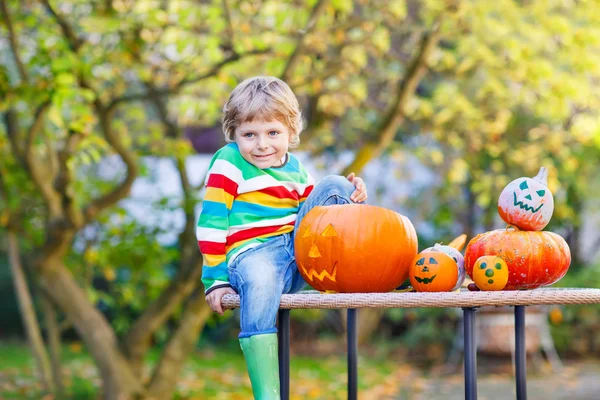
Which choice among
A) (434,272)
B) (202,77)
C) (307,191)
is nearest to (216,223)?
(307,191)

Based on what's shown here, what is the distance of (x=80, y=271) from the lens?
6.15m

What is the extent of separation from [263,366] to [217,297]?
0.89ft

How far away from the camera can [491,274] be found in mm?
2221

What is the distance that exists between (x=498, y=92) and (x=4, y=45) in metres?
3.68

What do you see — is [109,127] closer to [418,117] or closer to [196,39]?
[196,39]

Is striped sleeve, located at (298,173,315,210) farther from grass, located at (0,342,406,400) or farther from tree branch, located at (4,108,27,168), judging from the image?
grass, located at (0,342,406,400)

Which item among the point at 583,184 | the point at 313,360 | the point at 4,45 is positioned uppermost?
the point at 4,45

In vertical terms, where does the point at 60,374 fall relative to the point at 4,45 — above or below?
below

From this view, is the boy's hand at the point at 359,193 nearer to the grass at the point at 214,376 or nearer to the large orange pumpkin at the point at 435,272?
the large orange pumpkin at the point at 435,272

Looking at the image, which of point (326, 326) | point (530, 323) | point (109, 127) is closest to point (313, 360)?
point (326, 326)

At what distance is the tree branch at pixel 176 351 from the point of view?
484 centimetres

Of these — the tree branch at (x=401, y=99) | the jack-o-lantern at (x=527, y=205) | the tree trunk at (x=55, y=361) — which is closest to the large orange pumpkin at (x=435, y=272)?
the jack-o-lantern at (x=527, y=205)

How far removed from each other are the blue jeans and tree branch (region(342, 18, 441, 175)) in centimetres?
205

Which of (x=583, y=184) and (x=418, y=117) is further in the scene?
(x=583, y=184)
